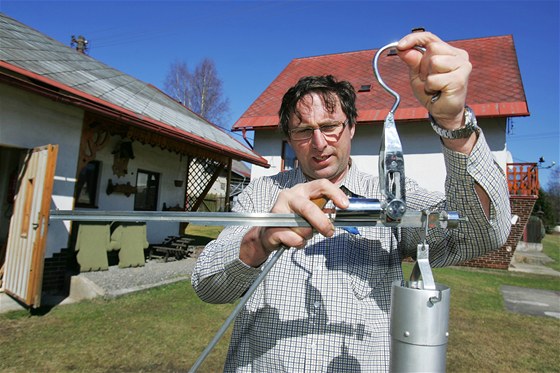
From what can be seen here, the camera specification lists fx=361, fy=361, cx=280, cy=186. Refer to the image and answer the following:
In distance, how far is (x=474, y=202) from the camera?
3.43ft

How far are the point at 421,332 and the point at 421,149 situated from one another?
13.1m

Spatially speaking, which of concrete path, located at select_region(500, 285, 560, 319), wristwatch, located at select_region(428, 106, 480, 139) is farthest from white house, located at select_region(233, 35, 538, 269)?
wristwatch, located at select_region(428, 106, 480, 139)

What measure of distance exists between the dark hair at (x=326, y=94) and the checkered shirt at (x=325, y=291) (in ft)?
1.47

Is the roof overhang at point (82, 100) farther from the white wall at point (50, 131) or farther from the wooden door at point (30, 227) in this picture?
the wooden door at point (30, 227)

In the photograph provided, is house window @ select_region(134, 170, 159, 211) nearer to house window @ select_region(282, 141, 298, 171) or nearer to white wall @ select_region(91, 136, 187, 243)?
white wall @ select_region(91, 136, 187, 243)

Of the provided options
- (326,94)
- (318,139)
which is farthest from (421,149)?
(318,139)

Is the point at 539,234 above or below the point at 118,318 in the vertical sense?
above

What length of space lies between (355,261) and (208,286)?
0.58 metres

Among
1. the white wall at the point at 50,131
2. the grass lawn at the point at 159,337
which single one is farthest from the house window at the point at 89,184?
the grass lawn at the point at 159,337

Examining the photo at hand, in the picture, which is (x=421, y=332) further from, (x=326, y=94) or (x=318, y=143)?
(x=326, y=94)

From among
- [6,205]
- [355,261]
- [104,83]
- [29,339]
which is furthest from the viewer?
[104,83]

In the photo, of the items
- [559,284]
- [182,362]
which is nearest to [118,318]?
[182,362]

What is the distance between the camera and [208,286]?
1325mm

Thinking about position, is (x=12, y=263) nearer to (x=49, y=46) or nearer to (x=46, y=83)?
(x=46, y=83)
